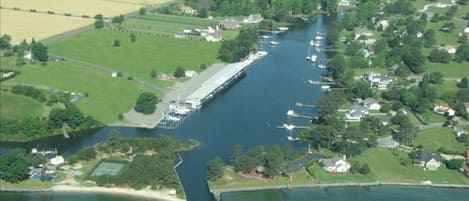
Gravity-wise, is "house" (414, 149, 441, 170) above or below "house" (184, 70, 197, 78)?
below

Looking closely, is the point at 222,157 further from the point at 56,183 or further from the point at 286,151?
the point at 56,183

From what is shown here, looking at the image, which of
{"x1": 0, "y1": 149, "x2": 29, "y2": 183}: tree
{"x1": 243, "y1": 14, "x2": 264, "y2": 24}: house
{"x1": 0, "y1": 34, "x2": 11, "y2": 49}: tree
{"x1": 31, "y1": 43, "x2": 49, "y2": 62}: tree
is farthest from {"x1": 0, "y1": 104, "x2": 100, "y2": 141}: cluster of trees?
{"x1": 243, "y1": 14, "x2": 264, "y2": 24}: house

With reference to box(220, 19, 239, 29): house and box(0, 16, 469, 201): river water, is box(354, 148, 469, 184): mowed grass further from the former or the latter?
box(220, 19, 239, 29): house

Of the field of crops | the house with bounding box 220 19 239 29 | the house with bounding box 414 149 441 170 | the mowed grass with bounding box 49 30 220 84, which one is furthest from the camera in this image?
the field of crops

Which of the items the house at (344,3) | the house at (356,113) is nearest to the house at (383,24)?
the house at (344,3)

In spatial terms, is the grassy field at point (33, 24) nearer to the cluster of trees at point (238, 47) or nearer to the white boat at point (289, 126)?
the cluster of trees at point (238, 47)

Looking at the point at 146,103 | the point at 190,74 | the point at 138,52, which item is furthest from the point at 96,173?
the point at 138,52

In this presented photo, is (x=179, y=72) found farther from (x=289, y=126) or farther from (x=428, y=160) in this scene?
(x=428, y=160)

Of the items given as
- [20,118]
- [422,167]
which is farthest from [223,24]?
[422,167]
